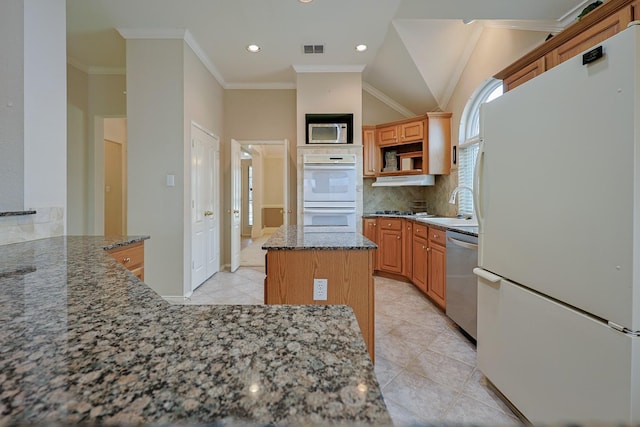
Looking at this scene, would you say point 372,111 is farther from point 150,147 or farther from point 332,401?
point 332,401

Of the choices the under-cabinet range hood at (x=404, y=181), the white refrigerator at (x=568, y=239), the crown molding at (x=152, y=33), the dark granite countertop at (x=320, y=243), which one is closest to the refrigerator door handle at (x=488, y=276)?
the white refrigerator at (x=568, y=239)

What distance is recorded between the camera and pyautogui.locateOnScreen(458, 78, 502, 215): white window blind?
3.40 m

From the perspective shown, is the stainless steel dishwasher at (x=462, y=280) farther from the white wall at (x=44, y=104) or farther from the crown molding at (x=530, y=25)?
the white wall at (x=44, y=104)

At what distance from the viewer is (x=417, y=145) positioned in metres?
4.27

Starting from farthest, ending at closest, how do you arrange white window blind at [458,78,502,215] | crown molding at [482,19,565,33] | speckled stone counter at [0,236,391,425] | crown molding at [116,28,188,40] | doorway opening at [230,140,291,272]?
doorway opening at [230,140,291,272] < white window blind at [458,78,502,215] < crown molding at [116,28,188,40] < crown molding at [482,19,565,33] < speckled stone counter at [0,236,391,425]

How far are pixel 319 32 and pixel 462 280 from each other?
9.87 feet

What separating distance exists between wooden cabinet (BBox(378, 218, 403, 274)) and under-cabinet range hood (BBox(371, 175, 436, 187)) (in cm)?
64

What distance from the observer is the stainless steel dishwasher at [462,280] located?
2098 mm

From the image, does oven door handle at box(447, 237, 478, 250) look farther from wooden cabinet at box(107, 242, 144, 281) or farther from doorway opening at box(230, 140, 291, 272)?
doorway opening at box(230, 140, 291, 272)

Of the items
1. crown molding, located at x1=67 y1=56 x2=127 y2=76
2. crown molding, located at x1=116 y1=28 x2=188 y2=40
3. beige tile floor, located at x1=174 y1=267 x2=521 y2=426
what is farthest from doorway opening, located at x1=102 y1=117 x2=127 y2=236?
beige tile floor, located at x1=174 y1=267 x2=521 y2=426

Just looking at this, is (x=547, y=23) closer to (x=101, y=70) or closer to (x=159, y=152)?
(x=159, y=152)

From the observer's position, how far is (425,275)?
3.17 m

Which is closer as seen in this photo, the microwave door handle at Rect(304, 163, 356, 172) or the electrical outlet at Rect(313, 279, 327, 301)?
the electrical outlet at Rect(313, 279, 327, 301)

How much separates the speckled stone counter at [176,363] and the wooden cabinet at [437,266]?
235 cm
